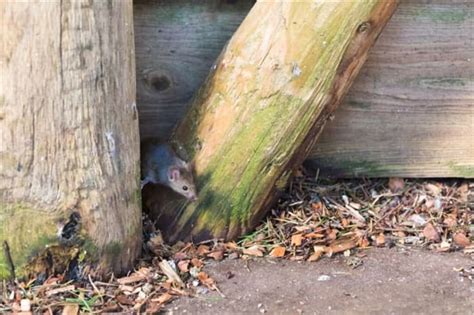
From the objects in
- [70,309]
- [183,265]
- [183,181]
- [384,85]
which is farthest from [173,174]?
[384,85]

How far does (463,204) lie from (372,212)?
1.49 feet

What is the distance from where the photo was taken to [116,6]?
2.64 m

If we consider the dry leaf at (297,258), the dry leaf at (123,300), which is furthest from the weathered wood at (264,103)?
the dry leaf at (123,300)

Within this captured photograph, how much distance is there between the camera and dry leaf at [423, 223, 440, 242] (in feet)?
11.3

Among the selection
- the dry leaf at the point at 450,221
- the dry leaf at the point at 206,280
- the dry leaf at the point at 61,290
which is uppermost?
the dry leaf at the point at 61,290

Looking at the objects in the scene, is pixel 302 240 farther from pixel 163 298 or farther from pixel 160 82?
pixel 160 82

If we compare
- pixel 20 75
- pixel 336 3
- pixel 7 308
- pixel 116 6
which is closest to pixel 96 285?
pixel 7 308

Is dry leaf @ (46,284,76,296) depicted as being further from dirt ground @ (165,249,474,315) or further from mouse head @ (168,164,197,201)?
mouse head @ (168,164,197,201)

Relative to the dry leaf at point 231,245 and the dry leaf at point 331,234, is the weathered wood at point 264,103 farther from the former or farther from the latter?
the dry leaf at point 331,234

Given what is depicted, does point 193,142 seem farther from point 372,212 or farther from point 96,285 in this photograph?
point 372,212

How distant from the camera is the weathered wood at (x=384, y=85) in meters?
3.35

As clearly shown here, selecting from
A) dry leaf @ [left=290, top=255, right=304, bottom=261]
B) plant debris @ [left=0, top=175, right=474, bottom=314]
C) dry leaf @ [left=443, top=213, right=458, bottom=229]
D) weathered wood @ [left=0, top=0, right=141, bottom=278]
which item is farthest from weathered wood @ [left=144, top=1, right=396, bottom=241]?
dry leaf @ [left=443, top=213, right=458, bottom=229]

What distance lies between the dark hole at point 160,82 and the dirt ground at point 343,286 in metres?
0.80

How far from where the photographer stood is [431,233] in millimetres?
3449
